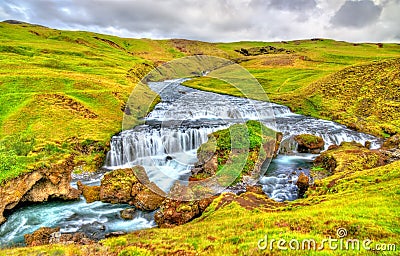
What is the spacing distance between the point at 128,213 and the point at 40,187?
907cm

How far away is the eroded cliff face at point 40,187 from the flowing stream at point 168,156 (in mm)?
753

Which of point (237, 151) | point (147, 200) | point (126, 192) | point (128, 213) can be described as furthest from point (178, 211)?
point (237, 151)

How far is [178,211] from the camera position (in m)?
19.1

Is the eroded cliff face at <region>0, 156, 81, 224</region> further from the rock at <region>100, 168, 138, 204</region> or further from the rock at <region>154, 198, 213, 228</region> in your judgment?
the rock at <region>154, 198, 213, 228</region>

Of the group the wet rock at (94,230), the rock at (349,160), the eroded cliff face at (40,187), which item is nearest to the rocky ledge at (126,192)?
the eroded cliff face at (40,187)

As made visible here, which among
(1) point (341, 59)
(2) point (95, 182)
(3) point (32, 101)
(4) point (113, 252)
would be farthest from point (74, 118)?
(1) point (341, 59)

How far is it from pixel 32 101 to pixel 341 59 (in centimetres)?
13723

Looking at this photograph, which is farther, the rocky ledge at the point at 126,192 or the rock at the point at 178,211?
the rocky ledge at the point at 126,192

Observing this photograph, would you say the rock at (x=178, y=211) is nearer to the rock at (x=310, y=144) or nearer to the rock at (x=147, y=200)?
the rock at (x=147, y=200)

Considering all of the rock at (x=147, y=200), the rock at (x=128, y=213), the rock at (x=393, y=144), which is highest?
the rock at (x=393, y=144)

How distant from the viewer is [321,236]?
1029cm

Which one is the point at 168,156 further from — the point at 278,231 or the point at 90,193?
the point at 278,231

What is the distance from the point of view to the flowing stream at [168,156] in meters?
20.6

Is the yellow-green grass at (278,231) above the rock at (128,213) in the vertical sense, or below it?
above
